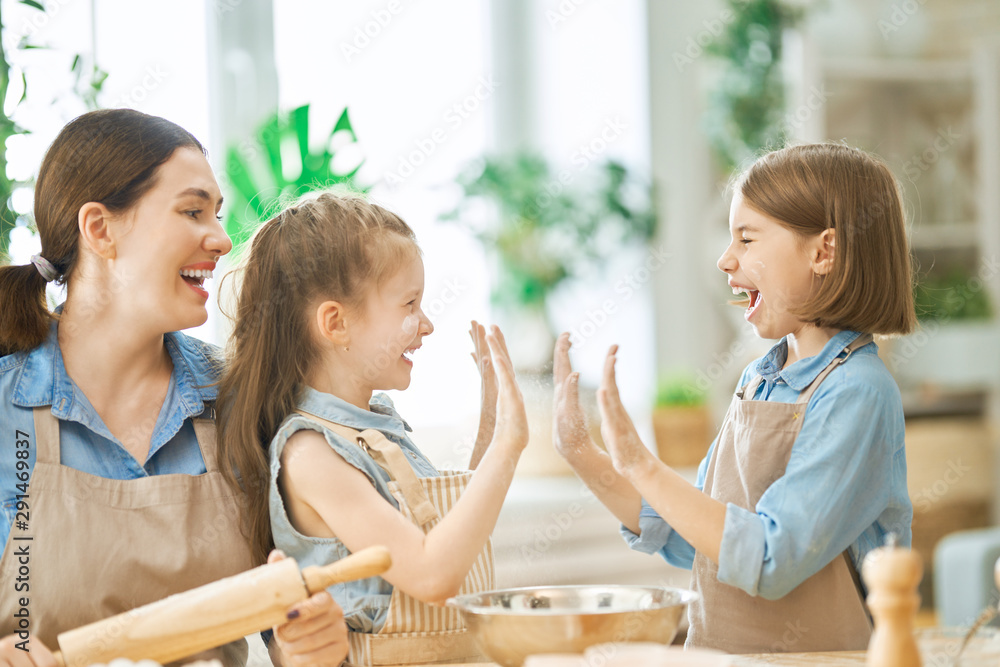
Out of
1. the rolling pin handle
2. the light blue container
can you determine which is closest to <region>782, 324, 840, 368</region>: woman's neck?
the rolling pin handle

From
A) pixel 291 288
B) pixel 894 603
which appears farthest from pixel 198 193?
pixel 894 603

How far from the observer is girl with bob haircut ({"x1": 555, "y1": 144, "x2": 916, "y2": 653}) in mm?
1138

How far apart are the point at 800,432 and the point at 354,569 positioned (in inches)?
23.5

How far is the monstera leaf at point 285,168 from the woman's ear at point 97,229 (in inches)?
40.4

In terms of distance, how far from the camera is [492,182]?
363 cm

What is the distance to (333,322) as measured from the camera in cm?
131

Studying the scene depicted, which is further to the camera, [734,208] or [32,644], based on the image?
[734,208]

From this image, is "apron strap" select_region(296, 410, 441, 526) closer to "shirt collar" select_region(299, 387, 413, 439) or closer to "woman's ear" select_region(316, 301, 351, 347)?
"shirt collar" select_region(299, 387, 413, 439)

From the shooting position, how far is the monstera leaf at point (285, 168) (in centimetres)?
238

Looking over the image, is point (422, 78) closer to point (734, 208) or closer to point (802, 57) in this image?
point (802, 57)

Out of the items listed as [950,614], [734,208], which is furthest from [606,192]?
[734,208]

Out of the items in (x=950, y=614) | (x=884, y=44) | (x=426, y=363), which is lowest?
(x=950, y=614)

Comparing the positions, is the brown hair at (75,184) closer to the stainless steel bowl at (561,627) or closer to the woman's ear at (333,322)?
the woman's ear at (333,322)

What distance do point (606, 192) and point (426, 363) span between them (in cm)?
101
